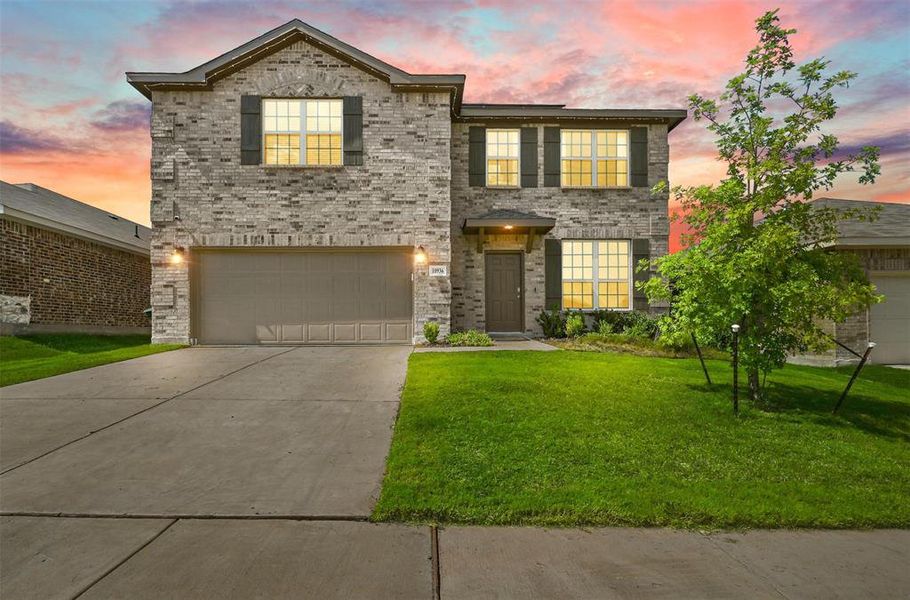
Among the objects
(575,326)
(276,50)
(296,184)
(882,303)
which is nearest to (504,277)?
(575,326)

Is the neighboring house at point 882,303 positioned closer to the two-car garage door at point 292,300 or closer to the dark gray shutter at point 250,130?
the two-car garage door at point 292,300

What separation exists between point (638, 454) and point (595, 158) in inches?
435

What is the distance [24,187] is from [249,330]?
12.9 m

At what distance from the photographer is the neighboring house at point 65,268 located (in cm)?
1306

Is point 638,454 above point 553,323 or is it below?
below

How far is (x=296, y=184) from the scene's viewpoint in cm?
1237

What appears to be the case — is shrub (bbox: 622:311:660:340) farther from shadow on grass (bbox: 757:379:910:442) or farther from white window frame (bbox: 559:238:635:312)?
shadow on grass (bbox: 757:379:910:442)

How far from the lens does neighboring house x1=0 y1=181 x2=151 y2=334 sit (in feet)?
42.9

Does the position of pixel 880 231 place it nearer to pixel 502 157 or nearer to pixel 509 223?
pixel 509 223

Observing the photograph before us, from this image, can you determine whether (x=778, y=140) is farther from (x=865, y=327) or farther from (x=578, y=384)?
(x=865, y=327)

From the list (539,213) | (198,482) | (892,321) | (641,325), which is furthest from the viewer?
(539,213)

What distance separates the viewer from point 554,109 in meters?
13.4

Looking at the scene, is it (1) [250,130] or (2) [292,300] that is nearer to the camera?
(1) [250,130]

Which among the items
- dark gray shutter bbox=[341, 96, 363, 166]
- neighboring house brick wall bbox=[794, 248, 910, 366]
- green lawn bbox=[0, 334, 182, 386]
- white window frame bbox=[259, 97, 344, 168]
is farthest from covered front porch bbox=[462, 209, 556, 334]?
green lawn bbox=[0, 334, 182, 386]
